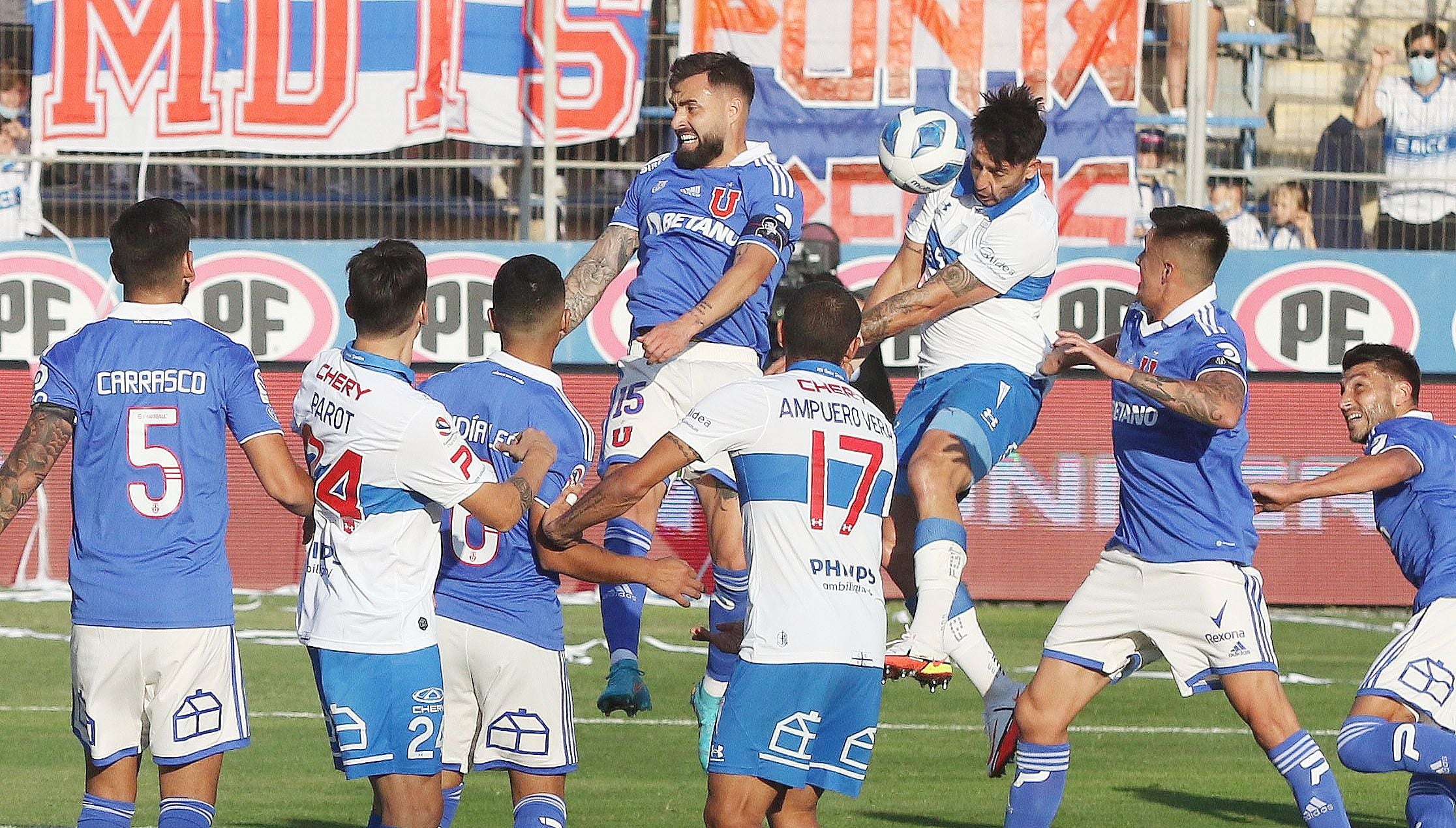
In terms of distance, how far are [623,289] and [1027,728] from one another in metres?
7.62

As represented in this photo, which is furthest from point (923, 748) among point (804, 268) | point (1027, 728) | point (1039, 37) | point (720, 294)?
point (1039, 37)

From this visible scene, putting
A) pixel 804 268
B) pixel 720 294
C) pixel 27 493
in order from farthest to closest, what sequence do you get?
pixel 804 268, pixel 720 294, pixel 27 493

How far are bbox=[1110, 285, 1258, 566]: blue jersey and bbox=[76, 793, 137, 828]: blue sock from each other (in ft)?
12.9

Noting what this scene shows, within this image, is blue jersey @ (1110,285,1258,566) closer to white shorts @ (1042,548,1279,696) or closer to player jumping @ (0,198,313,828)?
white shorts @ (1042,548,1279,696)

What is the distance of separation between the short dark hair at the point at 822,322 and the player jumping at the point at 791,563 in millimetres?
16

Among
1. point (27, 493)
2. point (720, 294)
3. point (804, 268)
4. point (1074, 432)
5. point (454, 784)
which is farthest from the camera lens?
point (1074, 432)

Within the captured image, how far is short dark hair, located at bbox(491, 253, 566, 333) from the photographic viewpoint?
20.0 ft

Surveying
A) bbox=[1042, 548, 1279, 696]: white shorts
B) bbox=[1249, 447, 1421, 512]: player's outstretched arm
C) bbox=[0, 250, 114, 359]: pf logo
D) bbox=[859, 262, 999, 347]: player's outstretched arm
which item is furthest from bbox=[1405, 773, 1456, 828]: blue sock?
bbox=[0, 250, 114, 359]: pf logo

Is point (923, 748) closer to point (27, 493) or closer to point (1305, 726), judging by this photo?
point (1305, 726)

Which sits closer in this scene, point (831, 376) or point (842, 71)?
point (831, 376)

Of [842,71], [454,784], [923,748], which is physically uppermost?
[842,71]

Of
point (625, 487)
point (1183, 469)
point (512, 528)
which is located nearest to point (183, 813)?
point (512, 528)

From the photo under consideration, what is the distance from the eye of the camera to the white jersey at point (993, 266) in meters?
7.78

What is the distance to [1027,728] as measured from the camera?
23.6ft
